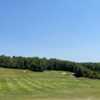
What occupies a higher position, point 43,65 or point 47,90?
point 43,65

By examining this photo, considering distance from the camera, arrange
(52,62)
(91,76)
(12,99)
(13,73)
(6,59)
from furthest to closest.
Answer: (52,62) < (6,59) < (91,76) < (13,73) < (12,99)

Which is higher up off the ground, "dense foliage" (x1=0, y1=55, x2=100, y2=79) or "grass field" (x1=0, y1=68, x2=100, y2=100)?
"dense foliage" (x1=0, y1=55, x2=100, y2=79)

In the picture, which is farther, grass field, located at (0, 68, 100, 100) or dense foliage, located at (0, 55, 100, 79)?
dense foliage, located at (0, 55, 100, 79)

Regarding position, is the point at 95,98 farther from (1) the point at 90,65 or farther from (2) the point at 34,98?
(1) the point at 90,65

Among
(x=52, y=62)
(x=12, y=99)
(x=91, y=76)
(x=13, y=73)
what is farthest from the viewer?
(x=52, y=62)

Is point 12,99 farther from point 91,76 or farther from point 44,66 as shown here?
point 44,66

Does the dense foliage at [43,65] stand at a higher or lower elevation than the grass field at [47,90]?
higher

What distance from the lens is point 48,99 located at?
35688 mm

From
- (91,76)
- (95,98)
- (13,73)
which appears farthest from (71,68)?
(95,98)

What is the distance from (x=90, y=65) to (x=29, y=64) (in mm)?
33899

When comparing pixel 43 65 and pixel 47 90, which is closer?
pixel 47 90

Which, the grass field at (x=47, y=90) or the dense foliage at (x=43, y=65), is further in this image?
the dense foliage at (x=43, y=65)

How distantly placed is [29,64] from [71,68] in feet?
67.7

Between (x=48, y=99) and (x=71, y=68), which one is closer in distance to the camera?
(x=48, y=99)
